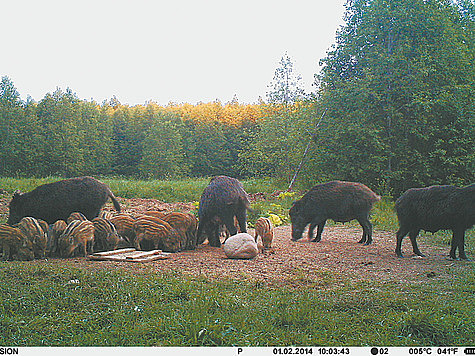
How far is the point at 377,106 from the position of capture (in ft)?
57.0

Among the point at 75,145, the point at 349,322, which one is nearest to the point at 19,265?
the point at 349,322

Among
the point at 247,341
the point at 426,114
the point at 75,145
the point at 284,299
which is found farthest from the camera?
the point at 75,145

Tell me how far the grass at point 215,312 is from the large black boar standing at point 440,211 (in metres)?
1.77

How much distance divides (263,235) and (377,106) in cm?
1211

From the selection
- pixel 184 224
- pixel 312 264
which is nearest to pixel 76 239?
pixel 184 224

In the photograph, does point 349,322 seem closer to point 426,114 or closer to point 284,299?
point 284,299

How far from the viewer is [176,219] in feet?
23.7

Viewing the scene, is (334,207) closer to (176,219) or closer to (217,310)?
(176,219)

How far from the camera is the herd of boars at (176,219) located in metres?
6.07

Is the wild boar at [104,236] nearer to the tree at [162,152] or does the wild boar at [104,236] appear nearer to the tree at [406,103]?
the tree at [406,103]

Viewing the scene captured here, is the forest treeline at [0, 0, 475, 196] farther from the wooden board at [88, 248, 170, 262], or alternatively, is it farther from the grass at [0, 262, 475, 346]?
the grass at [0, 262, 475, 346]

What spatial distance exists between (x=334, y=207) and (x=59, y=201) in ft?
17.3

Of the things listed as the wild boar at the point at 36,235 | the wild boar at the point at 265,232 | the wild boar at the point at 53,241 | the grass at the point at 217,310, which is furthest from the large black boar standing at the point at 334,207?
the wild boar at the point at 36,235

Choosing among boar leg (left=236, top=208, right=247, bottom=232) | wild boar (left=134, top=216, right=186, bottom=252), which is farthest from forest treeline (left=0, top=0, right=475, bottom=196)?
wild boar (left=134, top=216, right=186, bottom=252)
